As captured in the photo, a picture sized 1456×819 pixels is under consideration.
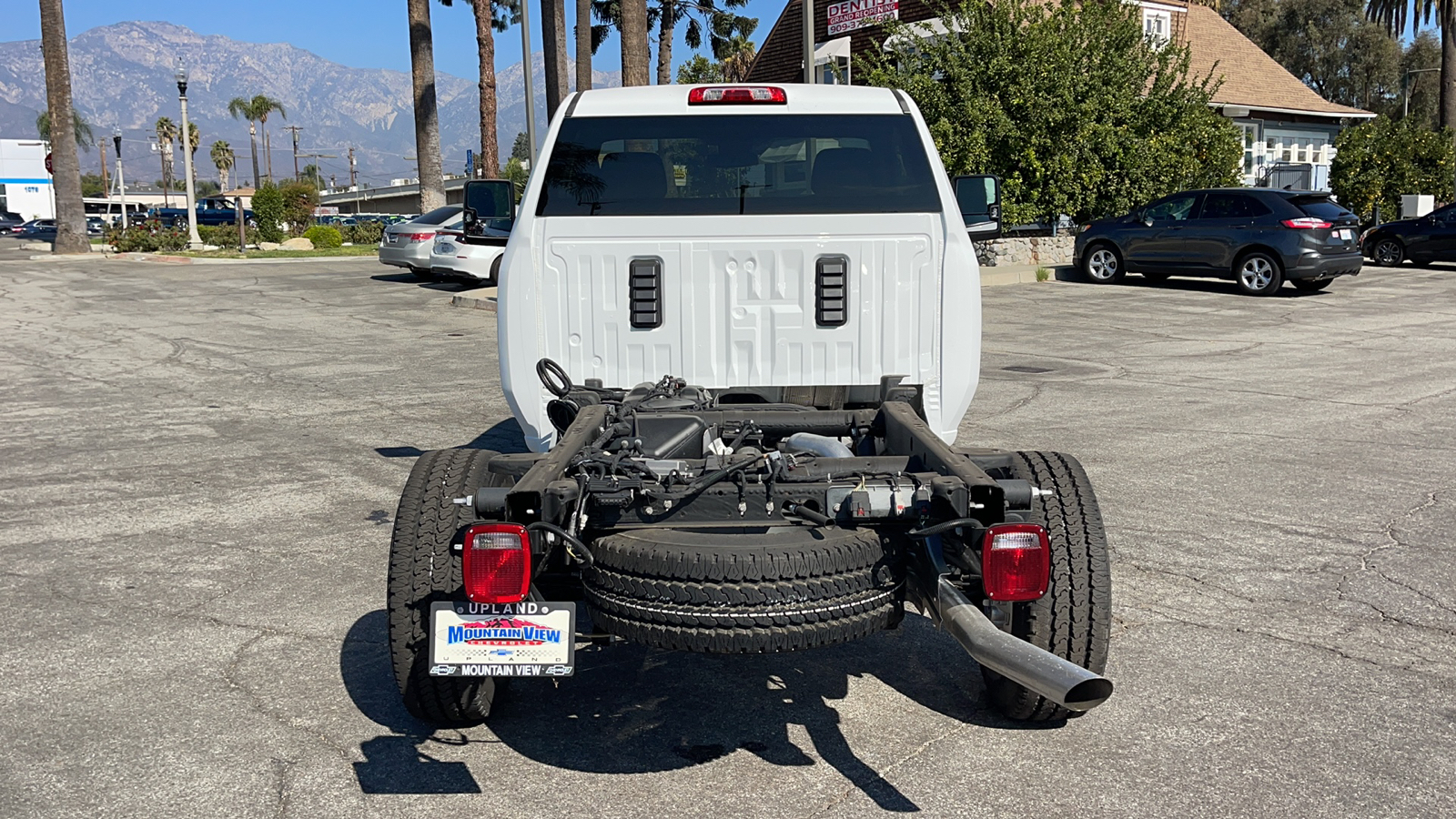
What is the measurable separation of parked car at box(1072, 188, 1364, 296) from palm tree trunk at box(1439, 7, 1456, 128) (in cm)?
2039

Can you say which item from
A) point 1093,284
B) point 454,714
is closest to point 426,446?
point 454,714

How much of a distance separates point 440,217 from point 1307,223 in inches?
575

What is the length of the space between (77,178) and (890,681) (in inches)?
1386

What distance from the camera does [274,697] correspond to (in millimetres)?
4316

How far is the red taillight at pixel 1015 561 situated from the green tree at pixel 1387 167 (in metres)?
30.3

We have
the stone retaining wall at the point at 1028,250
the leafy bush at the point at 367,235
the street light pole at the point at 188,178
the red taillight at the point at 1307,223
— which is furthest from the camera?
the leafy bush at the point at 367,235

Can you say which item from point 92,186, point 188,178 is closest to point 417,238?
point 188,178

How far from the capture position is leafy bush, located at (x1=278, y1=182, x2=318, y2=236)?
43562 millimetres

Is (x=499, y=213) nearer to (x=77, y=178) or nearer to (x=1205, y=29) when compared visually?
(x=77, y=178)

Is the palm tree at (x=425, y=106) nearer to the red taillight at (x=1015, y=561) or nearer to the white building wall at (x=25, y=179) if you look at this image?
the red taillight at (x=1015, y=561)

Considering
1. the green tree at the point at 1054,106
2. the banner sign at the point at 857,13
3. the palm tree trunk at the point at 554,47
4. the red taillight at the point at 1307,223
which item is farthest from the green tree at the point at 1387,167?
A: the palm tree trunk at the point at 554,47

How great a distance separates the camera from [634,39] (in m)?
22.4

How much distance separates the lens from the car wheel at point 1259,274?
18703 millimetres

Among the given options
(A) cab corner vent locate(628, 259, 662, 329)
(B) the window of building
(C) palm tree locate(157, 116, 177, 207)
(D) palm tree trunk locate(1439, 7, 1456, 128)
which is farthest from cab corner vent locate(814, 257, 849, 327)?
(C) palm tree locate(157, 116, 177, 207)
